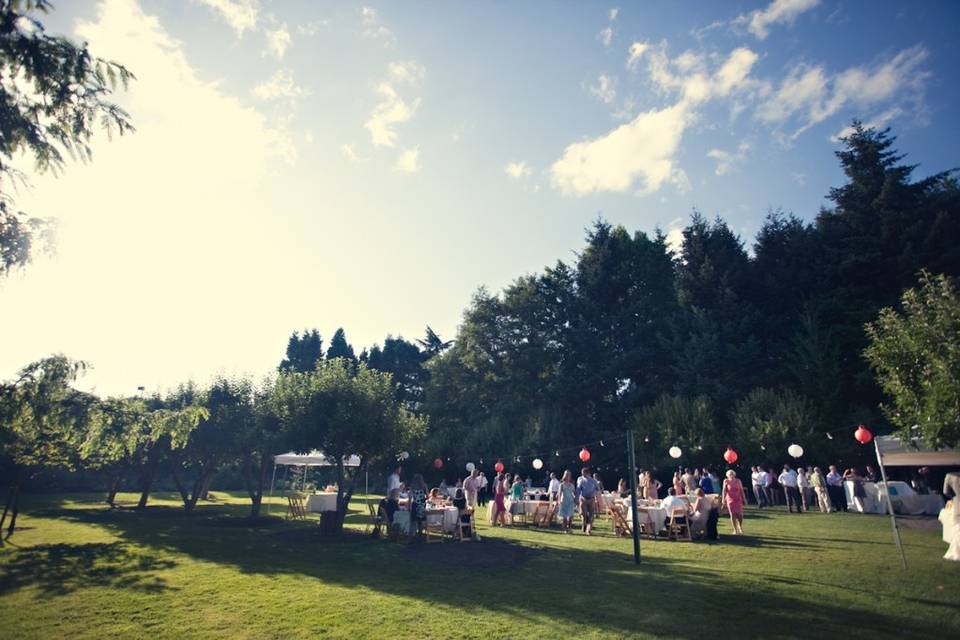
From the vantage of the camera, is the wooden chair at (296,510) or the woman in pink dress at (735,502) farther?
the wooden chair at (296,510)

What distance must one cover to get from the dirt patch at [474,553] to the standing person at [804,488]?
45.1ft

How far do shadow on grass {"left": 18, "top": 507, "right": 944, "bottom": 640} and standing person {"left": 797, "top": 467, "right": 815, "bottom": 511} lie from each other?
8870 mm

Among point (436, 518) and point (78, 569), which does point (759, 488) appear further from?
point (78, 569)

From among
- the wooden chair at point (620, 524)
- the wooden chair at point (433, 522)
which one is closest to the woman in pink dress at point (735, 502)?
the wooden chair at point (620, 524)

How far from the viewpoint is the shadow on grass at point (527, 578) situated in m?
6.40

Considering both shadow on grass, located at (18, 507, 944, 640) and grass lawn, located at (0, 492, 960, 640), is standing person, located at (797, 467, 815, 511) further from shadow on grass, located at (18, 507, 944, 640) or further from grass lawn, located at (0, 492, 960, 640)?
shadow on grass, located at (18, 507, 944, 640)

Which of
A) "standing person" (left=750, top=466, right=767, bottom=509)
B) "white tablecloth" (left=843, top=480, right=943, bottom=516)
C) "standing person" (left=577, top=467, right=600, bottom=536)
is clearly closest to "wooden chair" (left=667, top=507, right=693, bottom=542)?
"standing person" (left=577, top=467, right=600, bottom=536)

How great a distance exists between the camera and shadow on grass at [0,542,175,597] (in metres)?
8.71

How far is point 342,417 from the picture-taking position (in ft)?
55.3

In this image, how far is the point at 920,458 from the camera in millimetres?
17938

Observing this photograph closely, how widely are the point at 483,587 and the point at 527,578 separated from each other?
99 centimetres

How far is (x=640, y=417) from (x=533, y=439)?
7199 millimetres

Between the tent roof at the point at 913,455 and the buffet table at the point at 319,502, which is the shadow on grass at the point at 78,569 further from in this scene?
the tent roof at the point at 913,455

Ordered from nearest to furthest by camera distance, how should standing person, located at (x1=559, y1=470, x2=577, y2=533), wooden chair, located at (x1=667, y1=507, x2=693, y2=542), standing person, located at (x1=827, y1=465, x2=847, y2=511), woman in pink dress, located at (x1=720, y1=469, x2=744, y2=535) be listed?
wooden chair, located at (x1=667, y1=507, x2=693, y2=542) < woman in pink dress, located at (x1=720, y1=469, x2=744, y2=535) < standing person, located at (x1=559, y1=470, x2=577, y2=533) < standing person, located at (x1=827, y1=465, x2=847, y2=511)
